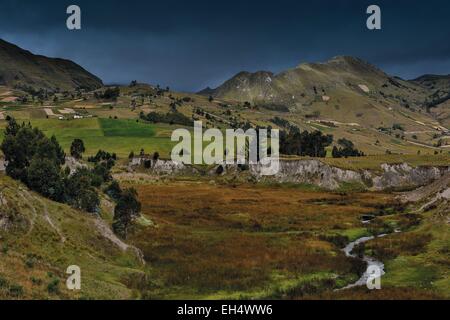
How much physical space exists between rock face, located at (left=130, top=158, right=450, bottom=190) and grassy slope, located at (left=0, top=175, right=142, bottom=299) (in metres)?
112

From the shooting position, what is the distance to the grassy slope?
37281mm

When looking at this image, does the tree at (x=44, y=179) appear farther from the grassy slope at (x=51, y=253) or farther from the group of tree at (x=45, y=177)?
the grassy slope at (x=51, y=253)

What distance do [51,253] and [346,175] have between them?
129 meters

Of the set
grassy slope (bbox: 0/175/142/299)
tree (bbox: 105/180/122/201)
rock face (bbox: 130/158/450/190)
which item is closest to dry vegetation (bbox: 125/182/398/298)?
grassy slope (bbox: 0/175/142/299)

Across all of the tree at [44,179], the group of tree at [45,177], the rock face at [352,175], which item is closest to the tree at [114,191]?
the group of tree at [45,177]

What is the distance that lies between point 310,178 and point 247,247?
10322 centimetres

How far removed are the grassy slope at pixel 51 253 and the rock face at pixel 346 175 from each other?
112 meters

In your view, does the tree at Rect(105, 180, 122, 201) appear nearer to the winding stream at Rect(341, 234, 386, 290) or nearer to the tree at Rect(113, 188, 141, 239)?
the tree at Rect(113, 188, 141, 239)

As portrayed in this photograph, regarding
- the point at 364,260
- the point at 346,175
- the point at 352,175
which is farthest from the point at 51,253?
the point at 352,175

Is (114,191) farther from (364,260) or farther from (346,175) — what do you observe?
(346,175)

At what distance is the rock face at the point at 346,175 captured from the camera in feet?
530

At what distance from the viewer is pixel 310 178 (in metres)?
163
